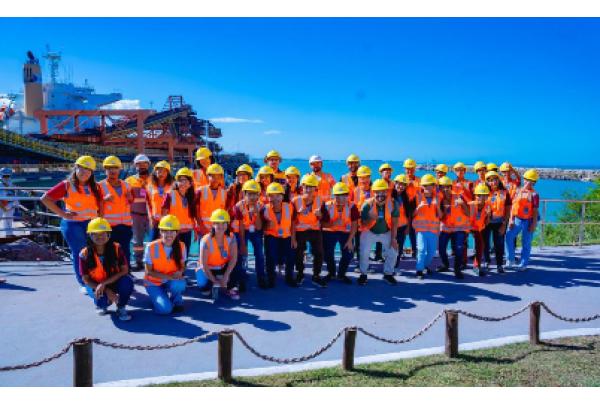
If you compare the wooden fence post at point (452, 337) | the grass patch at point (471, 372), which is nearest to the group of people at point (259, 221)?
the grass patch at point (471, 372)

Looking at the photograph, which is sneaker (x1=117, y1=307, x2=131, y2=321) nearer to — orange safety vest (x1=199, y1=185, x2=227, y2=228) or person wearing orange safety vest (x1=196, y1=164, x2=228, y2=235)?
person wearing orange safety vest (x1=196, y1=164, x2=228, y2=235)

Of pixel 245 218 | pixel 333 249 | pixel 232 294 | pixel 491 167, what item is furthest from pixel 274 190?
pixel 491 167

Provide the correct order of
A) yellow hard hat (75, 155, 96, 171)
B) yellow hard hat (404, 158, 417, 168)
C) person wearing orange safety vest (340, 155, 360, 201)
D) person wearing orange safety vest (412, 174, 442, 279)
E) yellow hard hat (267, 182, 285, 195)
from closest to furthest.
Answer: yellow hard hat (75, 155, 96, 171)
yellow hard hat (267, 182, 285, 195)
person wearing orange safety vest (412, 174, 442, 279)
person wearing orange safety vest (340, 155, 360, 201)
yellow hard hat (404, 158, 417, 168)

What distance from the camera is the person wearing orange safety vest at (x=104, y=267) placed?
16.9ft

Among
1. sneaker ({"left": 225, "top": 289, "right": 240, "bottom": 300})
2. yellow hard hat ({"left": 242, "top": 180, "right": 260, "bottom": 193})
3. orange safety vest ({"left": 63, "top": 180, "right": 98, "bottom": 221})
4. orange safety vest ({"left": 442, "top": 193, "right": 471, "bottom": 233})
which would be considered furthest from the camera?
orange safety vest ({"left": 442, "top": 193, "right": 471, "bottom": 233})

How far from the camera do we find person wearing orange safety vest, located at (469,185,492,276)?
24.3 ft

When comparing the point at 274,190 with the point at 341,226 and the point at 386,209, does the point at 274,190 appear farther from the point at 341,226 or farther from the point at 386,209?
the point at 386,209

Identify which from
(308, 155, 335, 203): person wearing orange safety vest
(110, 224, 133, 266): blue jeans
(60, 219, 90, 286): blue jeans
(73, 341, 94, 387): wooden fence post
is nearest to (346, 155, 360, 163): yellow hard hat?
(308, 155, 335, 203): person wearing orange safety vest

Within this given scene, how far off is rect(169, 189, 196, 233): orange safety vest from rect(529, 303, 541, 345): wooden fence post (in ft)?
15.2

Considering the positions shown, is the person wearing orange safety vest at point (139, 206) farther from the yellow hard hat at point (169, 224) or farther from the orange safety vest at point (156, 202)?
the yellow hard hat at point (169, 224)

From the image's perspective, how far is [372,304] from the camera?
19.7 feet

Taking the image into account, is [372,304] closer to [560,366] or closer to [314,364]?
[314,364]

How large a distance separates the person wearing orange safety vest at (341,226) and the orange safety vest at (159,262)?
2490 mm

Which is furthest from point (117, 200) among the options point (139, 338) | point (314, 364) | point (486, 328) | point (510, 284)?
point (510, 284)
